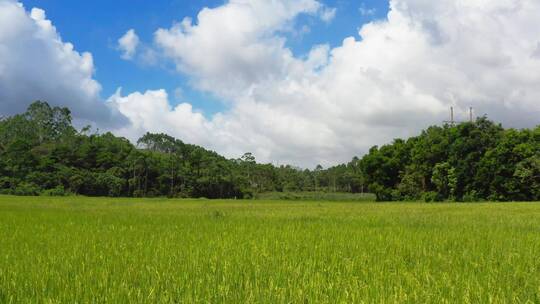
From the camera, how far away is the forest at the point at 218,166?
5503cm

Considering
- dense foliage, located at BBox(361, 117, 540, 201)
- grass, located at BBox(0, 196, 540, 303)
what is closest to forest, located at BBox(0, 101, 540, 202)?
dense foliage, located at BBox(361, 117, 540, 201)

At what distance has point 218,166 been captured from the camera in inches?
3765

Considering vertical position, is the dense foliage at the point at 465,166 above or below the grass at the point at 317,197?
above

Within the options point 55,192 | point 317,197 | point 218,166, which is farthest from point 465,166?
point 55,192

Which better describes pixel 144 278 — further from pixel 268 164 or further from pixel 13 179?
pixel 268 164

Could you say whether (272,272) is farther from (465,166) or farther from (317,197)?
(317,197)

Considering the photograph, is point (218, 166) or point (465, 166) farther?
point (218, 166)

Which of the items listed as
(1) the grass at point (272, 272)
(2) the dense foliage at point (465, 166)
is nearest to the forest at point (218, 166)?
(2) the dense foliage at point (465, 166)

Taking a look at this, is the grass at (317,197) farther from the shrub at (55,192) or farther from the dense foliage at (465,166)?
the shrub at (55,192)

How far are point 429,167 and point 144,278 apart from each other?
211 feet

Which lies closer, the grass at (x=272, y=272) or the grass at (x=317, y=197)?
the grass at (x=272, y=272)

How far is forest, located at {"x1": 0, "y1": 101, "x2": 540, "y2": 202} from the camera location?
55031mm

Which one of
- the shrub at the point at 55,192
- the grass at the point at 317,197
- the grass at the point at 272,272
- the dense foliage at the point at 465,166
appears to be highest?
the dense foliage at the point at 465,166

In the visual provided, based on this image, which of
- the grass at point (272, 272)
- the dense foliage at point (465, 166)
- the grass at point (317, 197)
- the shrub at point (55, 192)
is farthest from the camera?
the grass at point (317, 197)
